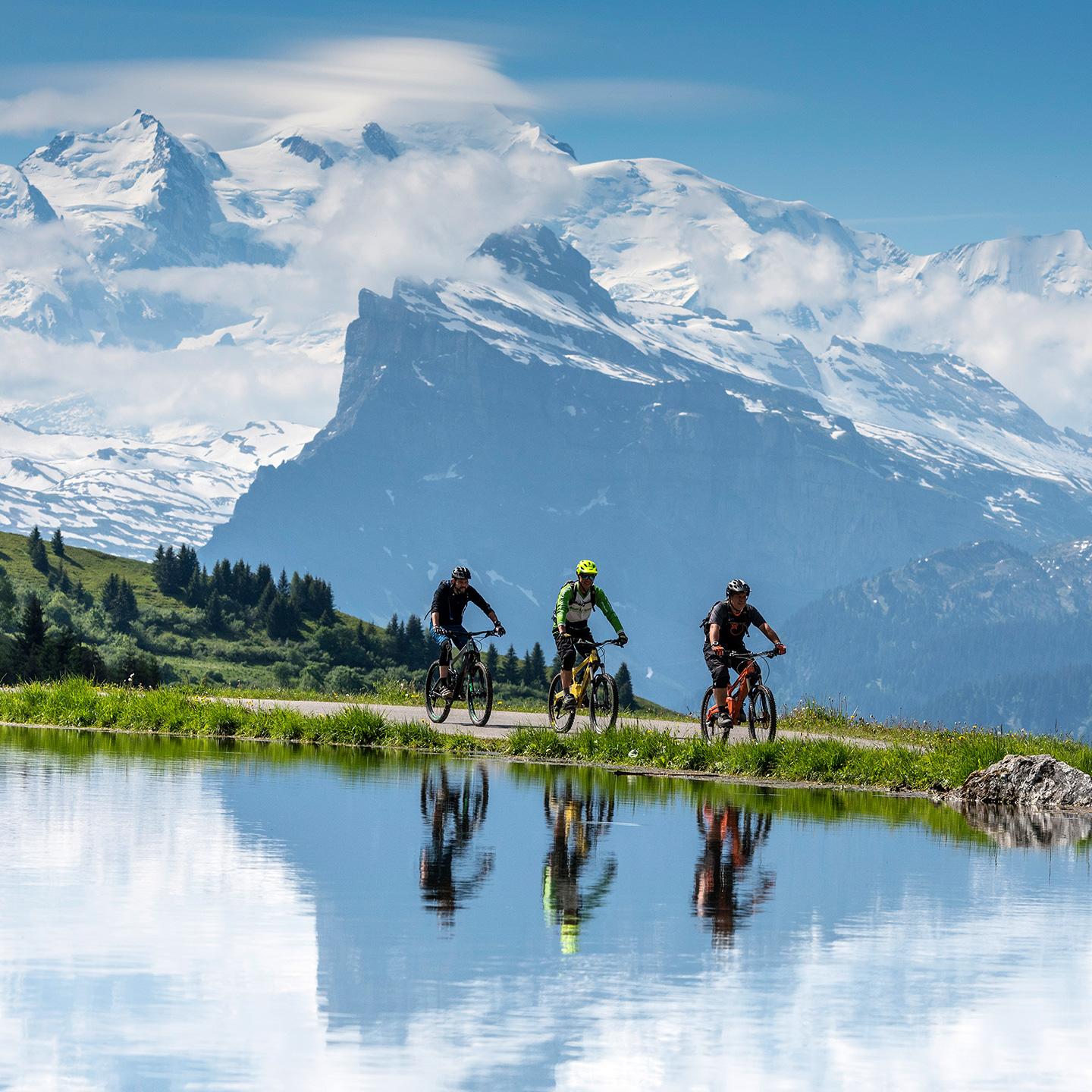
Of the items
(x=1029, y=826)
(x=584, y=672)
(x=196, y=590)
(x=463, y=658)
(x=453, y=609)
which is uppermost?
(x=196, y=590)

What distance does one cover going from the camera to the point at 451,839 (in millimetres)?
16953

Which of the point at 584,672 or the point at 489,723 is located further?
the point at 489,723

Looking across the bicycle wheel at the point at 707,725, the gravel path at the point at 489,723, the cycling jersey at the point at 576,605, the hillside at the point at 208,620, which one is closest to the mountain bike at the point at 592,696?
the gravel path at the point at 489,723

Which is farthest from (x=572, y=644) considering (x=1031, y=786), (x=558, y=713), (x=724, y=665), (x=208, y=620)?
(x=208, y=620)

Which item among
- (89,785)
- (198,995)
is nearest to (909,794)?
(89,785)

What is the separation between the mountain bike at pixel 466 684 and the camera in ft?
101

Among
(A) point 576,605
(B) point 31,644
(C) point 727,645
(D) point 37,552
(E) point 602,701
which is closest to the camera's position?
(C) point 727,645

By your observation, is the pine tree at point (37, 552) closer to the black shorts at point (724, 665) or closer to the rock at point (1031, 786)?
the black shorts at point (724, 665)

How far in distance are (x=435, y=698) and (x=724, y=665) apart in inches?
265

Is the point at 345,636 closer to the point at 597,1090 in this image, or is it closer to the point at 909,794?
the point at 909,794

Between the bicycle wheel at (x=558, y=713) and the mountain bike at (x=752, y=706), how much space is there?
2.62m

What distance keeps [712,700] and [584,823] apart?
383 inches

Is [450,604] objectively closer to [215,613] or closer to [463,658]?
[463,658]

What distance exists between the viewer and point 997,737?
2538 cm
